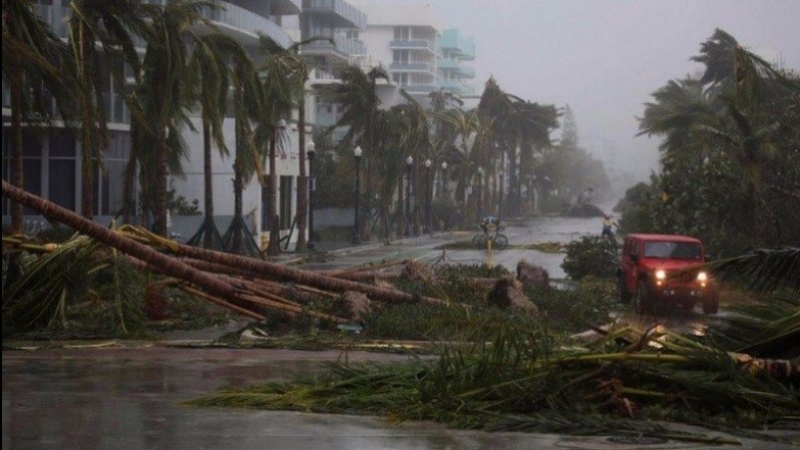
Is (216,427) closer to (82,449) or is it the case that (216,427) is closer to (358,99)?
(82,449)

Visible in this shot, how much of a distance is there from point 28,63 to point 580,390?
46.4ft

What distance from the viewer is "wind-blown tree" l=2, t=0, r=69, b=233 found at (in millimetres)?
20141

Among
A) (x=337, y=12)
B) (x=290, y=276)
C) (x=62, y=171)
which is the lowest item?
(x=290, y=276)

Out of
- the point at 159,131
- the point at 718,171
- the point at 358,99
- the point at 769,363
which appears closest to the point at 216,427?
the point at 769,363

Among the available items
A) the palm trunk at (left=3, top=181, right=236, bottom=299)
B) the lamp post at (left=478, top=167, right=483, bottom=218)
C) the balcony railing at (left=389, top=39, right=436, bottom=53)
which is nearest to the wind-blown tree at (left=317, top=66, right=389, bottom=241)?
the lamp post at (left=478, top=167, right=483, bottom=218)

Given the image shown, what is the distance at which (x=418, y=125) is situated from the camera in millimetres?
78562

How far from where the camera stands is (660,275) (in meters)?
29.1

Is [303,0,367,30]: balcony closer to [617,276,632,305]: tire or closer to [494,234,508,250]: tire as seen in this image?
[494,234,508,250]: tire

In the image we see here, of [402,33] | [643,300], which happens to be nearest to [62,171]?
[643,300]

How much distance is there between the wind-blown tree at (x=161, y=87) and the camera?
120 ft

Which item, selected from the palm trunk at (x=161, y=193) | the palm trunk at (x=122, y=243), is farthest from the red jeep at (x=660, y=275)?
the palm trunk at (x=161, y=193)

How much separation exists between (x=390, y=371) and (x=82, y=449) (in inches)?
128

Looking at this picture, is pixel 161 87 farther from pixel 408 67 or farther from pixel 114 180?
pixel 408 67

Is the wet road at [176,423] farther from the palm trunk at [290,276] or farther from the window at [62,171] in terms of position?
the window at [62,171]
